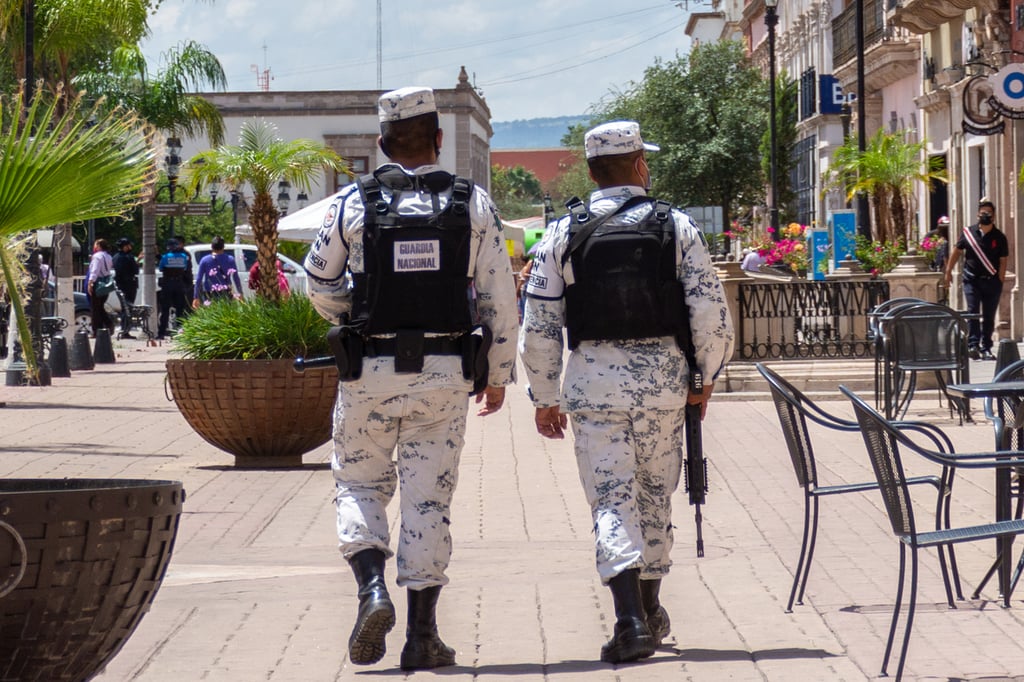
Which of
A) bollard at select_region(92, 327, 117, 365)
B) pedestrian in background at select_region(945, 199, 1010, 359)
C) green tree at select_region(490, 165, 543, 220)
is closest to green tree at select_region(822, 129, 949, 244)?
pedestrian in background at select_region(945, 199, 1010, 359)

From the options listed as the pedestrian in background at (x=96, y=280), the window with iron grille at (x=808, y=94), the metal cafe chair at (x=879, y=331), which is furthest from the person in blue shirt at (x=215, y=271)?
the window with iron grille at (x=808, y=94)

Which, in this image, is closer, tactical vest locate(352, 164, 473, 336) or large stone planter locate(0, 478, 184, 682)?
large stone planter locate(0, 478, 184, 682)

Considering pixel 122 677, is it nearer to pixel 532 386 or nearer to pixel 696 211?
pixel 532 386

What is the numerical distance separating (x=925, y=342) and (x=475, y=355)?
336 inches

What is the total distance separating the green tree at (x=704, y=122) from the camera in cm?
5494

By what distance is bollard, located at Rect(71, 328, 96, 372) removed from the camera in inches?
907

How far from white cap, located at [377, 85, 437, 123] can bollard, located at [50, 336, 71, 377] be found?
1618cm

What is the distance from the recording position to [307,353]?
11.1 m

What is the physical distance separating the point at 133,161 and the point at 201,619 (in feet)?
→ 5.70

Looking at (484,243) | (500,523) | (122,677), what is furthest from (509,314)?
(500,523)

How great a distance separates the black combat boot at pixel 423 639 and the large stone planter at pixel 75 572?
1436 mm

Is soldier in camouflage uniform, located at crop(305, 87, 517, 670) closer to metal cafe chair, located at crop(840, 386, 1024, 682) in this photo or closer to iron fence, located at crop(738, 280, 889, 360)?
metal cafe chair, located at crop(840, 386, 1024, 682)

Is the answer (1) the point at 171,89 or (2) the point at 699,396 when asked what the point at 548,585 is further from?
(1) the point at 171,89

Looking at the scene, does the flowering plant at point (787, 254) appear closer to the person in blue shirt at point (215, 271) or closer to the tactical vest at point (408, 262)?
the person in blue shirt at point (215, 271)
